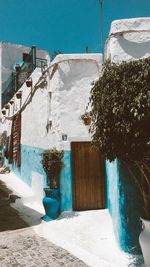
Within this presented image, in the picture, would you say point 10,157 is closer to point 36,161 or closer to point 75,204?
point 36,161

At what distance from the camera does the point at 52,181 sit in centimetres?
866

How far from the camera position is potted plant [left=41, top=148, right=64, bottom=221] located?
818cm

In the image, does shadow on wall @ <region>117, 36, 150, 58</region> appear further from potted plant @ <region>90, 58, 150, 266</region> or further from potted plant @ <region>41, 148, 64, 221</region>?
potted plant @ <region>41, 148, 64, 221</region>

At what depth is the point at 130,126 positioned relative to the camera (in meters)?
4.20

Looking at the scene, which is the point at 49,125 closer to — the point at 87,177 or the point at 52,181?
the point at 52,181

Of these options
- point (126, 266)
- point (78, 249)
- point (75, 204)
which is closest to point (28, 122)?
point (75, 204)

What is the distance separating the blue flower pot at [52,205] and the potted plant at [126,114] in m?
3.96

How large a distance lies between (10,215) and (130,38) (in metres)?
7.23

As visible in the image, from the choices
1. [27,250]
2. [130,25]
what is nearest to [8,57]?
[130,25]

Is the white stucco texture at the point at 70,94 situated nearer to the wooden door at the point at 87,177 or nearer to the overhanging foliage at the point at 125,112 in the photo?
the wooden door at the point at 87,177

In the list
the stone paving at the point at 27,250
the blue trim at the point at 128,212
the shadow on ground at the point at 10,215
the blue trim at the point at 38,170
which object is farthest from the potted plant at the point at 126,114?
the shadow on ground at the point at 10,215

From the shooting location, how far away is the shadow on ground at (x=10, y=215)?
7840 millimetres

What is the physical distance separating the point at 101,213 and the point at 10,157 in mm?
11595

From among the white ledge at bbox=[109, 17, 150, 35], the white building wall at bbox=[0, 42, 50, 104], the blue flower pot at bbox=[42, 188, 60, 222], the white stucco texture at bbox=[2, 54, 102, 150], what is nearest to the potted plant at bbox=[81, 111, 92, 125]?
the white stucco texture at bbox=[2, 54, 102, 150]
